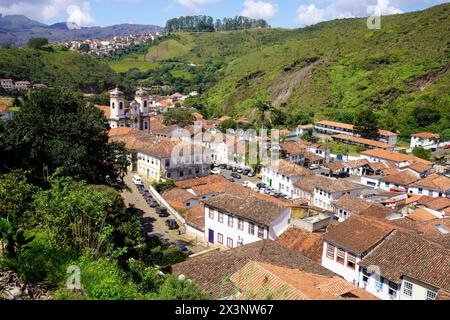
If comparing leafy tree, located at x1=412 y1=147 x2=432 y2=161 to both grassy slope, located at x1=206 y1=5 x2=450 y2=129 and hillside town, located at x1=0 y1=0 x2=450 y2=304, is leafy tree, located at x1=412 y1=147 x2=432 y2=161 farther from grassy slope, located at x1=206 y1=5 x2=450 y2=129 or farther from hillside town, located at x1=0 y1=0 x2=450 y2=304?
grassy slope, located at x1=206 y1=5 x2=450 y2=129

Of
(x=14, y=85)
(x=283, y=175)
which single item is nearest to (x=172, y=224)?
(x=283, y=175)

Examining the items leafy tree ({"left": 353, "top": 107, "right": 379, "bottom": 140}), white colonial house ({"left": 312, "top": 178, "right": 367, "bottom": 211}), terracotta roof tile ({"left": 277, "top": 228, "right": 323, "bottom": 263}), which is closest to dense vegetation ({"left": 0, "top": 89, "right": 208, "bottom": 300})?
terracotta roof tile ({"left": 277, "top": 228, "right": 323, "bottom": 263})

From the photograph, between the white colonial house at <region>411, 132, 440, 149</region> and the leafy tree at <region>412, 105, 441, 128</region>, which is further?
the leafy tree at <region>412, 105, 441, 128</region>

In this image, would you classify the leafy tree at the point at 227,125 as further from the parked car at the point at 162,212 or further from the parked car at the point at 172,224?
the parked car at the point at 172,224

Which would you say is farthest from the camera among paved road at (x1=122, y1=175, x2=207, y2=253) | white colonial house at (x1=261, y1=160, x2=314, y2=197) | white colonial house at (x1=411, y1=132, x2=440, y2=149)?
white colonial house at (x1=411, y1=132, x2=440, y2=149)

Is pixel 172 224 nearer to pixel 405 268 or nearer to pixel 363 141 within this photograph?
pixel 405 268

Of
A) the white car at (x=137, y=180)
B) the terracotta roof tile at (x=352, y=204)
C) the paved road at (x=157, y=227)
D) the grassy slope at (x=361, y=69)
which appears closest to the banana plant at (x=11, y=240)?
the paved road at (x=157, y=227)
